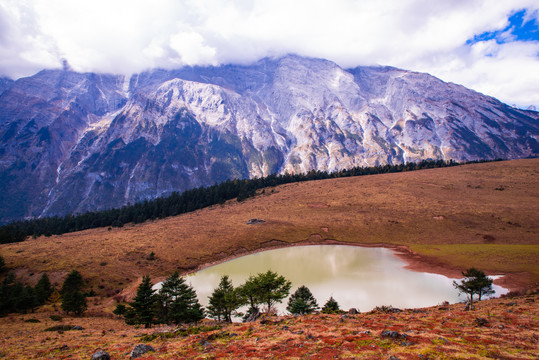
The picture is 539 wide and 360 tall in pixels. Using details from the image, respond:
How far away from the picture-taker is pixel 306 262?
55938 mm

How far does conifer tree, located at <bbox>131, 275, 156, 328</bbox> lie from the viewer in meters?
31.6

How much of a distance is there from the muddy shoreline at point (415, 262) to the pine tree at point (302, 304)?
27546 mm

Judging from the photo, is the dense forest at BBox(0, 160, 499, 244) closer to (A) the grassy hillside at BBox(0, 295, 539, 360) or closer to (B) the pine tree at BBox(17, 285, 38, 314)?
(B) the pine tree at BBox(17, 285, 38, 314)

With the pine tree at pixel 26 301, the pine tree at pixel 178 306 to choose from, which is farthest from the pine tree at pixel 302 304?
the pine tree at pixel 26 301

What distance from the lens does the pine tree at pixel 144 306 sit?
3156 cm

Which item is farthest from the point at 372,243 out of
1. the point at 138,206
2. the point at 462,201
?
the point at 138,206

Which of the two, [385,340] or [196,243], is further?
[196,243]

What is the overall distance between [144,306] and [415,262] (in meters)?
50.3

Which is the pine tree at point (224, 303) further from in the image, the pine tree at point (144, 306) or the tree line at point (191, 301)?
the pine tree at point (144, 306)

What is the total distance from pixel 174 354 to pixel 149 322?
19.1m

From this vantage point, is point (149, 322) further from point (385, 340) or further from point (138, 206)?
point (138, 206)

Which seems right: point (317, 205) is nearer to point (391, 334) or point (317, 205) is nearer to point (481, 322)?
point (481, 322)

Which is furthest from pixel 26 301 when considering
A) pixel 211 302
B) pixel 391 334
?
pixel 391 334

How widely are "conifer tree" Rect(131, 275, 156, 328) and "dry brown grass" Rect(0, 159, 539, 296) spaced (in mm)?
18404
